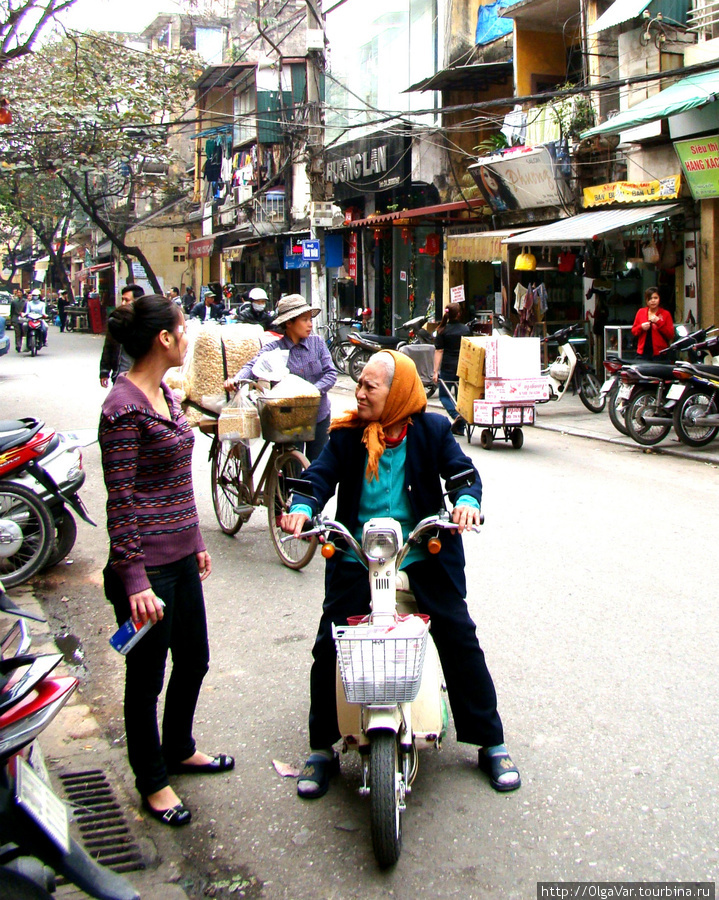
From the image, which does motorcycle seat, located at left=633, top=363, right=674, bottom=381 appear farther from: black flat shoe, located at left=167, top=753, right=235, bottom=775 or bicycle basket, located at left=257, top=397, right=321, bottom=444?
black flat shoe, located at left=167, top=753, right=235, bottom=775

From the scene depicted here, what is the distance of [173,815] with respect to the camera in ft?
10.6

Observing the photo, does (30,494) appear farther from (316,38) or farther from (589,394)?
(316,38)

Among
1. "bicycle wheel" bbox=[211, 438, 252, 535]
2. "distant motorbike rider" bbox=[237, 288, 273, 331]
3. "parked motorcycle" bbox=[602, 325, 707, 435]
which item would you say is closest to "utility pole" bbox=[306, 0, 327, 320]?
"distant motorbike rider" bbox=[237, 288, 273, 331]

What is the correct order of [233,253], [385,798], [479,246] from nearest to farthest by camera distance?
[385,798]
[479,246]
[233,253]

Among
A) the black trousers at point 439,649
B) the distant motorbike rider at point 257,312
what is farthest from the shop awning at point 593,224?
the black trousers at point 439,649

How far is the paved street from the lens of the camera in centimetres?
296

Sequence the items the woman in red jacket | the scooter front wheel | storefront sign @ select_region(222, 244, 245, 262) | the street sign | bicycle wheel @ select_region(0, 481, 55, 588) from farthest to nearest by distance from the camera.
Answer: storefront sign @ select_region(222, 244, 245, 262) → the street sign → the woman in red jacket → bicycle wheel @ select_region(0, 481, 55, 588) → the scooter front wheel

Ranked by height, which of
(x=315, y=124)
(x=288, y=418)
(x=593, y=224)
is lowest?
(x=288, y=418)

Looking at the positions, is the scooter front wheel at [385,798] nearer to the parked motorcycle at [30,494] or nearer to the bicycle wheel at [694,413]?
the parked motorcycle at [30,494]

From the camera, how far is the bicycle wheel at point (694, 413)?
10.7m

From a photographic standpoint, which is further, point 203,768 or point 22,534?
point 22,534

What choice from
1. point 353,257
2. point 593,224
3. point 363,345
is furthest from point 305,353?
point 353,257

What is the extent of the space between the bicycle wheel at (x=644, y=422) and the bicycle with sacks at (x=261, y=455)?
5.78m

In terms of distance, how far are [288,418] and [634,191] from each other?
35.6ft
